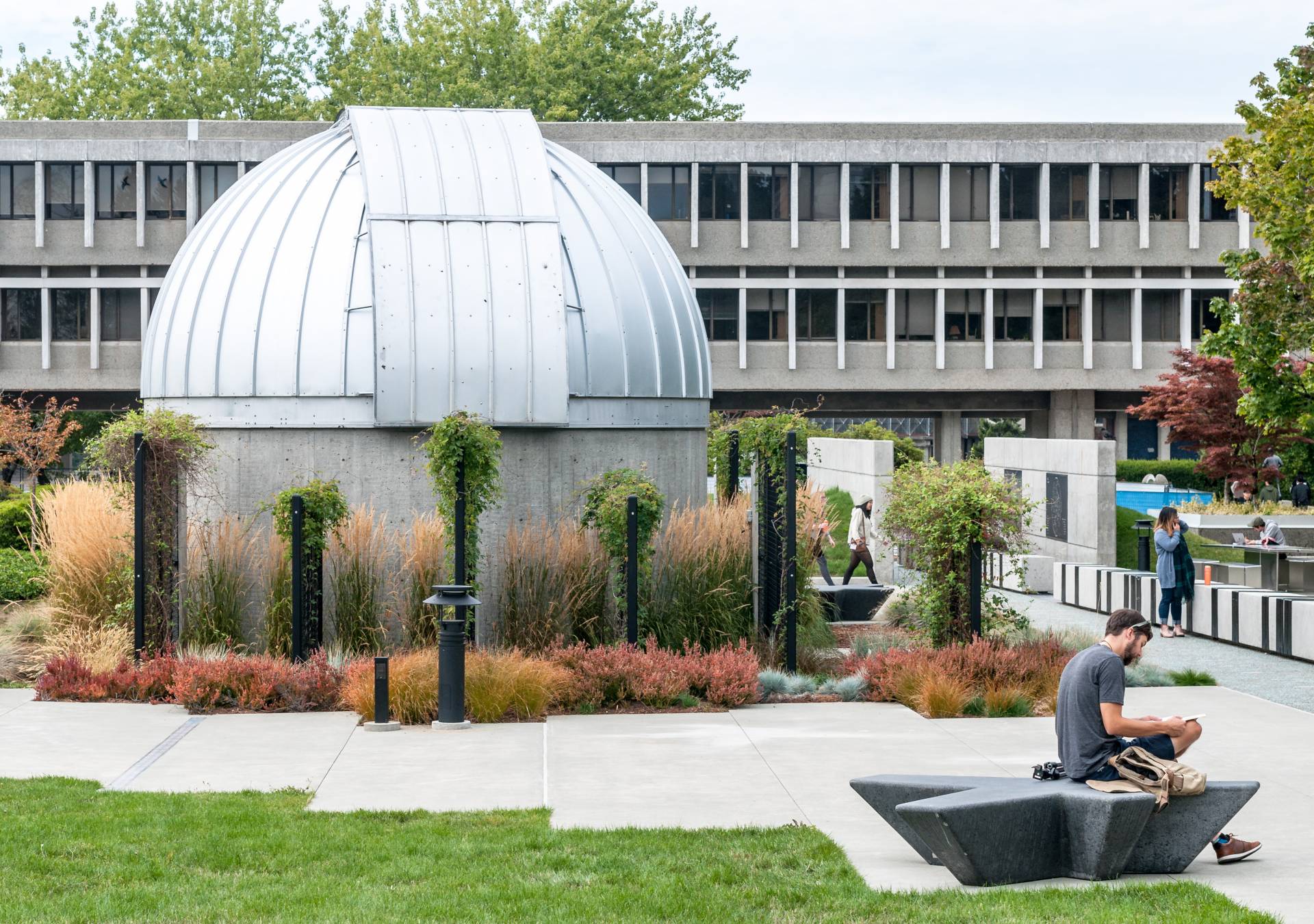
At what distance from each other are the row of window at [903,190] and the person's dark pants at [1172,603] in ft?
101

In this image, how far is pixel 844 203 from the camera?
49062 mm

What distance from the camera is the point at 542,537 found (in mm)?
15328

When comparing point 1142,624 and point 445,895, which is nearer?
point 445,895

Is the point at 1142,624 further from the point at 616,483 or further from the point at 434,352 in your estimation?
the point at 434,352

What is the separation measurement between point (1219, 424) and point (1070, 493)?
12.5m

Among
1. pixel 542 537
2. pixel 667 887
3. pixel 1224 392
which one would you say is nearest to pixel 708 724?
pixel 542 537

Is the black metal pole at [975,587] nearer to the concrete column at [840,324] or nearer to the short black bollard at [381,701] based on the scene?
the short black bollard at [381,701]

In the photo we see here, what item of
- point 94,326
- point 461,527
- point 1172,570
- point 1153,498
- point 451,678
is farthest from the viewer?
point 94,326

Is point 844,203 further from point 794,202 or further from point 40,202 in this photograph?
point 40,202

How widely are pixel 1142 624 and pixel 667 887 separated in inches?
114

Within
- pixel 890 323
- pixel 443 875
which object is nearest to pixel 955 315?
pixel 890 323

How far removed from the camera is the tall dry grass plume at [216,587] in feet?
49.1

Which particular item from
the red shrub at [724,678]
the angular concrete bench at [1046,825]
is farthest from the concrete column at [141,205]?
the angular concrete bench at [1046,825]

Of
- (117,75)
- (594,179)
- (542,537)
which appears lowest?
(542,537)
